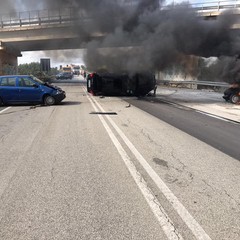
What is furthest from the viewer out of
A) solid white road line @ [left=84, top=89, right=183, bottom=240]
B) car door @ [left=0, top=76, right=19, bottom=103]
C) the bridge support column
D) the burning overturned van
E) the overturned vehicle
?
the bridge support column

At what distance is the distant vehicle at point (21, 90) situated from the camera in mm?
15102

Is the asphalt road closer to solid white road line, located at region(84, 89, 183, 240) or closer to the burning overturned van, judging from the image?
solid white road line, located at region(84, 89, 183, 240)

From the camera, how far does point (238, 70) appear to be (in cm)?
1652

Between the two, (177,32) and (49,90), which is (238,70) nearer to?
(177,32)

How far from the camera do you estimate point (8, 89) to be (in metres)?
15.1

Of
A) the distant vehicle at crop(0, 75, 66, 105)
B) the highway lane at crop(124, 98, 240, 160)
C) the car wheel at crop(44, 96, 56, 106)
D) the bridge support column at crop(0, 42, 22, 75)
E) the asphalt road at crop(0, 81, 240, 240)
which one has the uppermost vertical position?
the bridge support column at crop(0, 42, 22, 75)

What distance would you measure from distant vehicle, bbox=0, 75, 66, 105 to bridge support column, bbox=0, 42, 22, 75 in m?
26.0

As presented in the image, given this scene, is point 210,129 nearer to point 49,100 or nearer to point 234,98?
point 49,100

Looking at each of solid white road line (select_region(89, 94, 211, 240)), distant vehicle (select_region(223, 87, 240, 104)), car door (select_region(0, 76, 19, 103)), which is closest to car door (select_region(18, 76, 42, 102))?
car door (select_region(0, 76, 19, 103))

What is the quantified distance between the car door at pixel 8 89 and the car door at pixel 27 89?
0.21 m

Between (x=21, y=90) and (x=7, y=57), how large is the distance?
31.3 meters

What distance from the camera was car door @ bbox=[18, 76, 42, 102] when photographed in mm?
15109

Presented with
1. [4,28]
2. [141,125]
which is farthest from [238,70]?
[4,28]

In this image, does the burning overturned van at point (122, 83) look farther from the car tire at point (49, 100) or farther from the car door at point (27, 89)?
the car door at point (27, 89)
